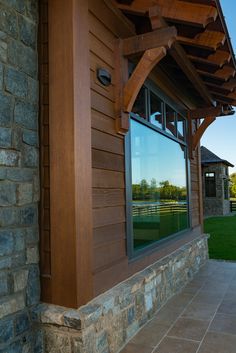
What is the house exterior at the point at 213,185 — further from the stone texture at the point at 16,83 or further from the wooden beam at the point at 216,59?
the stone texture at the point at 16,83

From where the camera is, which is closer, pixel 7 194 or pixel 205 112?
pixel 7 194

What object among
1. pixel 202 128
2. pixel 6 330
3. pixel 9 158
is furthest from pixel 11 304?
pixel 202 128

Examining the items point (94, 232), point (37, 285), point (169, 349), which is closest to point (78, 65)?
point (94, 232)

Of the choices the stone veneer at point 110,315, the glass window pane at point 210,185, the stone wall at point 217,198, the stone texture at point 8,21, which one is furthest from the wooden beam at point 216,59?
the glass window pane at point 210,185

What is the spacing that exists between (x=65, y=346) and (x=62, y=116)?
1578 mm

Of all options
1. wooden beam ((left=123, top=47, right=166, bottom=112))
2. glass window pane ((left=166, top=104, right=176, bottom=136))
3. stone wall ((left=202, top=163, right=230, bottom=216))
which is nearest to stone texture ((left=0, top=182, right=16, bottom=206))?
wooden beam ((left=123, top=47, right=166, bottom=112))

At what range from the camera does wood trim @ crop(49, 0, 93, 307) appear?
2.22 metres

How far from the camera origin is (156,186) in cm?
407

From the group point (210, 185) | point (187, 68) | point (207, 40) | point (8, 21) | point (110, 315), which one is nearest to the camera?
point (8, 21)

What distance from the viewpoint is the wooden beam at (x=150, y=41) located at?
8.88 feet

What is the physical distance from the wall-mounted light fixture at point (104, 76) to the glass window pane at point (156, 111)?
1182 mm

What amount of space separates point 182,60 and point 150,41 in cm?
81

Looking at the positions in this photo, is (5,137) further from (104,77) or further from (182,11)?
(182,11)

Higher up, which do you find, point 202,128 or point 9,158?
point 202,128
